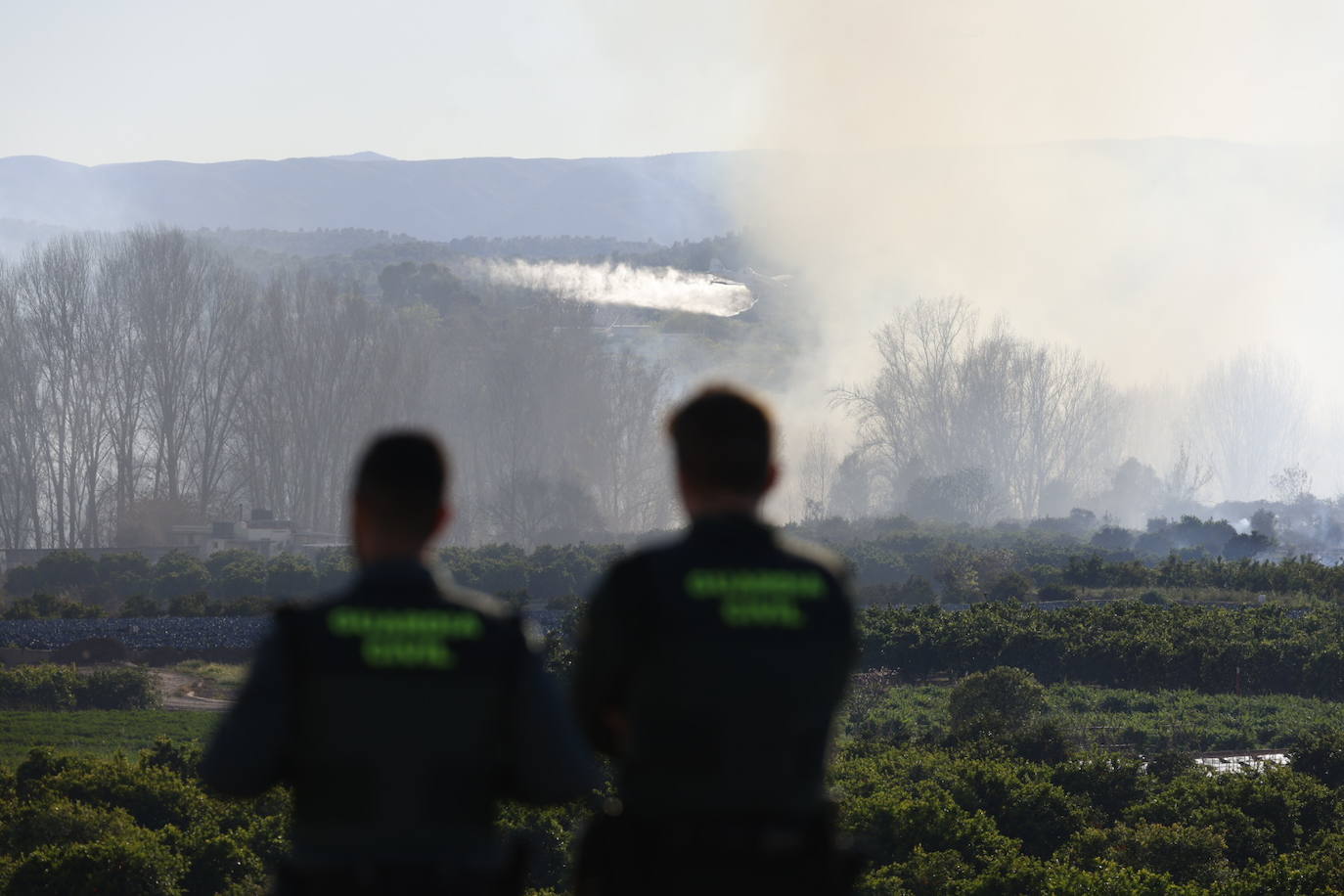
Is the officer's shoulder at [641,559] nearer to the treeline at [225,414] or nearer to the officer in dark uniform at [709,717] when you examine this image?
the officer in dark uniform at [709,717]

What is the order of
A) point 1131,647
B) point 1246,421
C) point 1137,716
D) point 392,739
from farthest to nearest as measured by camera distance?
1. point 1246,421
2. point 1131,647
3. point 1137,716
4. point 392,739

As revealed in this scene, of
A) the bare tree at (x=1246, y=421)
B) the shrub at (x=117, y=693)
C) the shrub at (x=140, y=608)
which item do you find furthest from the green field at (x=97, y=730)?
the bare tree at (x=1246, y=421)

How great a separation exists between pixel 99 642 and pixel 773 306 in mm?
94947

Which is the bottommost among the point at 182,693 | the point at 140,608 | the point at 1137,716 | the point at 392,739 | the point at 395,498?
the point at 182,693

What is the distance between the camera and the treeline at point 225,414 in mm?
54719

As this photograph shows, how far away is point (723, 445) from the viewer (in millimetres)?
3207

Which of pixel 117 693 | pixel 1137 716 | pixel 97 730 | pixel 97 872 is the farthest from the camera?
pixel 117 693

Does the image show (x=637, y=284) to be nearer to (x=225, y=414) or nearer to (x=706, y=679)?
(x=225, y=414)

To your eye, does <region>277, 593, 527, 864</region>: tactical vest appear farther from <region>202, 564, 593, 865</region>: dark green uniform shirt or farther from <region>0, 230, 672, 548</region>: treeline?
<region>0, 230, 672, 548</region>: treeline

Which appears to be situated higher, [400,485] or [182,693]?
[400,485]

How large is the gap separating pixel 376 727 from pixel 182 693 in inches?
884

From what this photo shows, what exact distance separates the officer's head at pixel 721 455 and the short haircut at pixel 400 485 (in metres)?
0.50

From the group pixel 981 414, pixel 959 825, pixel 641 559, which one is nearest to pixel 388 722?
pixel 641 559

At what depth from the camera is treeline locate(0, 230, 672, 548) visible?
54.7 metres
